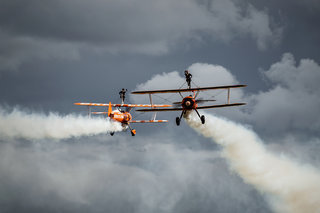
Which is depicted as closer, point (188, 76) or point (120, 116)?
point (188, 76)

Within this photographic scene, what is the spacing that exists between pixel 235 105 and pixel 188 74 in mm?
8474

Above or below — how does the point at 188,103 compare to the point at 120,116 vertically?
above

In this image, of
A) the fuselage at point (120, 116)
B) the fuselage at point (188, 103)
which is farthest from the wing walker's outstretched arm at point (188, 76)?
the fuselage at point (120, 116)

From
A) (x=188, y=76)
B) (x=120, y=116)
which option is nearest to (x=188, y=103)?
(x=188, y=76)

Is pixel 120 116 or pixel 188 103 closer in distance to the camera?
pixel 188 103

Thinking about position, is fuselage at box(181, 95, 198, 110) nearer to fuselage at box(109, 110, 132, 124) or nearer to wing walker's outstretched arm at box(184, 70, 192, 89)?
wing walker's outstretched arm at box(184, 70, 192, 89)

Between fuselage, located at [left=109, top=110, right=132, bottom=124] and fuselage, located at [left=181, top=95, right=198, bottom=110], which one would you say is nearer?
fuselage, located at [left=181, top=95, right=198, bottom=110]

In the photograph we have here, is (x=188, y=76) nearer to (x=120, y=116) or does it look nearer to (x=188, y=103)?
(x=188, y=103)

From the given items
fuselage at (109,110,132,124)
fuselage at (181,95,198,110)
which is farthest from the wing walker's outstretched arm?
fuselage at (109,110,132,124)

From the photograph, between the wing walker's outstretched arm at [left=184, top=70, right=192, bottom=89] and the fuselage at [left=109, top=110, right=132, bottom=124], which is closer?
the wing walker's outstretched arm at [left=184, top=70, right=192, bottom=89]

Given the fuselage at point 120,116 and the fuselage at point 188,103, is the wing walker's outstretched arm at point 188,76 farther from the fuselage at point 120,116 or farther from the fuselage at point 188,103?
the fuselage at point 120,116

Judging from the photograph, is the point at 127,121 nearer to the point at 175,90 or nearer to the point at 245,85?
the point at 175,90

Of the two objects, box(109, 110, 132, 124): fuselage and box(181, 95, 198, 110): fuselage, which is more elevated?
box(181, 95, 198, 110): fuselage

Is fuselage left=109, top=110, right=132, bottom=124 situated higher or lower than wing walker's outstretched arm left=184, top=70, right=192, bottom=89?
lower
